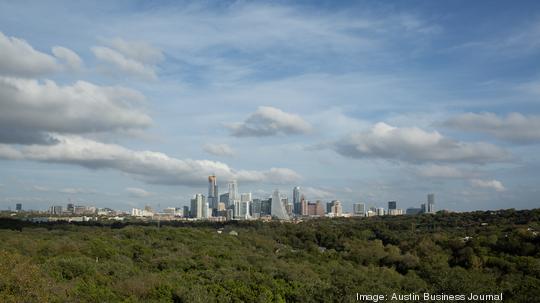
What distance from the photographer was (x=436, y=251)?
168 ft

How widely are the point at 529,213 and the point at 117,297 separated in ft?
236

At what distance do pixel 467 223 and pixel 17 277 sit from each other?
76541mm

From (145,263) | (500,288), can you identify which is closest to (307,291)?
(500,288)

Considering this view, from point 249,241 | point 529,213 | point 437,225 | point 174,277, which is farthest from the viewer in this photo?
point 437,225

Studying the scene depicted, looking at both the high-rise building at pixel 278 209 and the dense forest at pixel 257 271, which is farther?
the high-rise building at pixel 278 209

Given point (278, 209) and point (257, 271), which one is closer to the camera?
point (257, 271)

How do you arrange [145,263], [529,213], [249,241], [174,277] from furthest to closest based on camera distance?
[529,213]
[249,241]
[145,263]
[174,277]

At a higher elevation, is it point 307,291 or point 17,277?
point 17,277

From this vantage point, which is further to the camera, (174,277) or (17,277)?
(174,277)

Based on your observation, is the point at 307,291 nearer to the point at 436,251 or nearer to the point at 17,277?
the point at 17,277

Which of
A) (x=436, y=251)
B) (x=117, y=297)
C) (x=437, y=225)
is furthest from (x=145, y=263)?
(x=437, y=225)

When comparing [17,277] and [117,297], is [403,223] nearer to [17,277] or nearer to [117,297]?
[117,297]

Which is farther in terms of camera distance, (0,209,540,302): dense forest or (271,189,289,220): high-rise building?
(271,189,289,220): high-rise building

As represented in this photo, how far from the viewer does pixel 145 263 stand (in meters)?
38.6
